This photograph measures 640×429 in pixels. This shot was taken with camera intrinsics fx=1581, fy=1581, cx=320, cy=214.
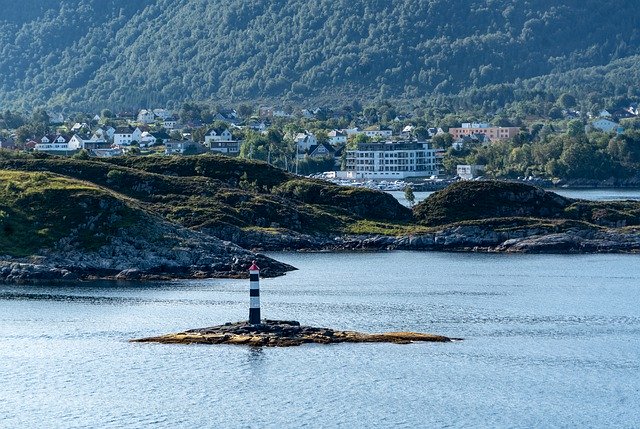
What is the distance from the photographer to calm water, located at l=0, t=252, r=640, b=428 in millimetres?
Result: 57312

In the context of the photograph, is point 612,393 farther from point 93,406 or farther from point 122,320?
point 122,320

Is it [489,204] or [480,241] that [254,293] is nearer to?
[480,241]

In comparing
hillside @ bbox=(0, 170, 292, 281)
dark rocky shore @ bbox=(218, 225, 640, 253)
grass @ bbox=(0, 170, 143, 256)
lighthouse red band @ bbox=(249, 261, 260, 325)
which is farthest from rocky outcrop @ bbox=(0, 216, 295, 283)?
lighthouse red band @ bbox=(249, 261, 260, 325)

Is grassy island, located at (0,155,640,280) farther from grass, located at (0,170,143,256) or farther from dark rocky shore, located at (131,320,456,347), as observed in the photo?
dark rocky shore, located at (131,320,456,347)

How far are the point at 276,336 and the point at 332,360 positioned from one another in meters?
4.38

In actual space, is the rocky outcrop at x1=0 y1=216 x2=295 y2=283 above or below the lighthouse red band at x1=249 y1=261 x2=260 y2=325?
above

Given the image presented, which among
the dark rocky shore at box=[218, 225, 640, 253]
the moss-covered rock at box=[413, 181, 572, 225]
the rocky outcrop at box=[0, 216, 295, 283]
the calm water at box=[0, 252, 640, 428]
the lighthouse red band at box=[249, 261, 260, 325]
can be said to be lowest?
the calm water at box=[0, 252, 640, 428]

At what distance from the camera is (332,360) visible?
66375mm

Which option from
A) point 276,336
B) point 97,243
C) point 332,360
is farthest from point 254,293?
point 97,243

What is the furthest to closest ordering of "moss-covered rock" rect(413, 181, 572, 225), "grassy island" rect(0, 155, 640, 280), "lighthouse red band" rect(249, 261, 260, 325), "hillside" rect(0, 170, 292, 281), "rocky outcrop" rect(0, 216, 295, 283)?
1. "moss-covered rock" rect(413, 181, 572, 225)
2. "grassy island" rect(0, 155, 640, 280)
3. "hillside" rect(0, 170, 292, 281)
4. "rocky outcrop" rect(0, 216, 295, 283)
5. "lighthouse red band" rect(249, 261, 260, 325)

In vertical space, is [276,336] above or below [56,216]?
below

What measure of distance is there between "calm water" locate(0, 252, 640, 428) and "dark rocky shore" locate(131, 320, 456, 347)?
0.99 m

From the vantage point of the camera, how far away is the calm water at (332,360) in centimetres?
5731

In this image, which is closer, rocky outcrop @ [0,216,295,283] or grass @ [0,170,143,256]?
rocky outcrop @ [0,216,295,283]
